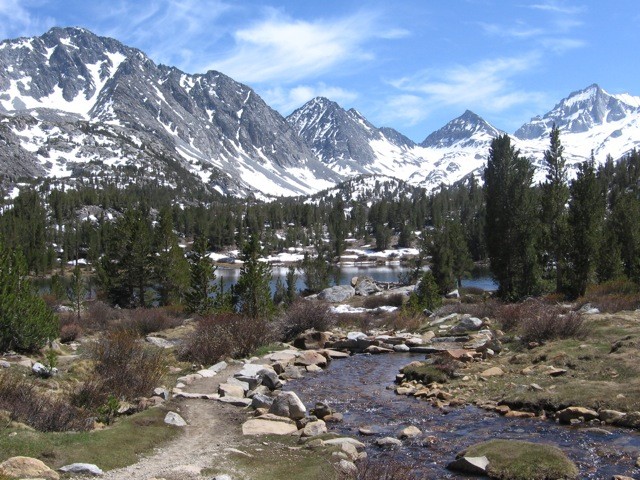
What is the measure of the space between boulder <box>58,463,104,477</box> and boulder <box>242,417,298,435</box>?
4.76m

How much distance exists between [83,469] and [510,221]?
134ft

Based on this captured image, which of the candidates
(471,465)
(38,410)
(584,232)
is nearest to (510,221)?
(584,232)

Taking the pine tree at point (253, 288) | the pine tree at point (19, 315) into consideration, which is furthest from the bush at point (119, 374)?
the pine tree at point (253, 288)

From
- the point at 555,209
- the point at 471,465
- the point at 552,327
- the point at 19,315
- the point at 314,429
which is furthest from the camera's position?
the point at 555,209

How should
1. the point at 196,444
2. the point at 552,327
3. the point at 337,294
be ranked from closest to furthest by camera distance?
the point at 196,444
the point at 552,327
the point at 337,294

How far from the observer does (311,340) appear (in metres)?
29.5

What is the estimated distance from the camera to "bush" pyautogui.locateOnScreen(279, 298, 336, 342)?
104 feet

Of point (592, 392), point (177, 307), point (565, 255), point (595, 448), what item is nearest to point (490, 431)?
point (595, 448)

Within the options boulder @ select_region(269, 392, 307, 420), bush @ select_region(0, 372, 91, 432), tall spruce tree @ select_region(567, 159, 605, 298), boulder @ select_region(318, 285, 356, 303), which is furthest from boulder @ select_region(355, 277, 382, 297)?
bush @ select_region(0, 372, 91, 432)

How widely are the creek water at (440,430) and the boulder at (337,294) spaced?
37417 mm

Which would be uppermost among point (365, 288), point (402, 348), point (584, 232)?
point (584, 232)

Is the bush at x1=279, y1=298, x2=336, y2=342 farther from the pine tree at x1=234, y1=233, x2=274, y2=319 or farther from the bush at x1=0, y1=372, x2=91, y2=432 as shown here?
the bush at x1=0, y1=372, x2=91, y2=432

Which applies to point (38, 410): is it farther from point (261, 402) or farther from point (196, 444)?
point (261, 402)

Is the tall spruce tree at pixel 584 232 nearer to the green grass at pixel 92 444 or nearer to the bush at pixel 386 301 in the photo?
the bush at pixel 386 301
